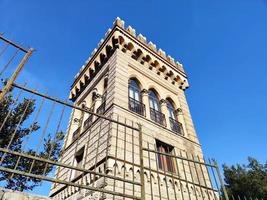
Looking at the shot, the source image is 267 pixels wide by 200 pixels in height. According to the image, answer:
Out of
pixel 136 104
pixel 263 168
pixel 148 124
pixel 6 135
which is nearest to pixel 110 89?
pixel 136 104

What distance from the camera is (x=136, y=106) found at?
9625 millimetres

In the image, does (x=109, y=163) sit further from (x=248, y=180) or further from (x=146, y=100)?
(x=248, y=180)

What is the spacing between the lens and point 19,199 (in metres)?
2.28

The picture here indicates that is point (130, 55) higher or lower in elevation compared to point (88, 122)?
higher

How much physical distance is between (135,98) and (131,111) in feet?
5.26

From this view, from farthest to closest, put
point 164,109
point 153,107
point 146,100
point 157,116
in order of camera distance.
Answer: point 164,109 → point 153,107 → point 146,100 → point 157,116

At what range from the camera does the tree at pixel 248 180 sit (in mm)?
23606

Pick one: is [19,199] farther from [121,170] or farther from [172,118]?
[172,118]

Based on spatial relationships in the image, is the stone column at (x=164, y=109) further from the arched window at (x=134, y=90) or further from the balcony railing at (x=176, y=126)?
the arched window at (x=134, y=90)

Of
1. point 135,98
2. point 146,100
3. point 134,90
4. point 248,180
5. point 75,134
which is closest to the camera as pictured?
point 135,98

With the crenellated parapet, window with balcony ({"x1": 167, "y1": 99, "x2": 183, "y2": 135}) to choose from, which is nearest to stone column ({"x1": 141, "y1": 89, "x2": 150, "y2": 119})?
window with balcony ({"x1": 167, "y1": 99, "x2": 183, "y2": 135})

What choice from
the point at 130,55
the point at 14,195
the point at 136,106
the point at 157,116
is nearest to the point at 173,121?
the point at 157,116

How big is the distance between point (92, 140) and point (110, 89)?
246cm

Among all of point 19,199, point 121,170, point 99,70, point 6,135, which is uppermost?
point 99,70
